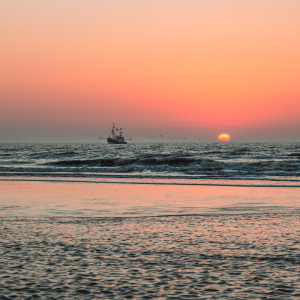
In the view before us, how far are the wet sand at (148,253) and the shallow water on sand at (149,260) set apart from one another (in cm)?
1

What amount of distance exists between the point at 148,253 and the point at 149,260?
53 centimetres

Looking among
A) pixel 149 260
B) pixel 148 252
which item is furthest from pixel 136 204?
pixel 149 260

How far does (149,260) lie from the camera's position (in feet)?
25.8

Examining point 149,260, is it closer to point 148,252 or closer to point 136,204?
point 148,252

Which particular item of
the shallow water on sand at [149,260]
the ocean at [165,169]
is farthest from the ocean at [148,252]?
the ocean at [165,169]

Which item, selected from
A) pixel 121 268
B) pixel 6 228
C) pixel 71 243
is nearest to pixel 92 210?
pixel 6 228

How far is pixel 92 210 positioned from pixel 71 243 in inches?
238

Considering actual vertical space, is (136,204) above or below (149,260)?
below

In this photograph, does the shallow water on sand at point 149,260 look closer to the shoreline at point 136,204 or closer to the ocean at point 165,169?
the shoreline at point 136,204

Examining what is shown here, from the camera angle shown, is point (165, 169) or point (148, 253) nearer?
point (148, 253)

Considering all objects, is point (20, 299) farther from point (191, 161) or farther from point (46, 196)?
point (191, 161)

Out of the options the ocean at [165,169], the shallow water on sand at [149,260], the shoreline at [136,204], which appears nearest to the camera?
the shallow water on sand at [149,260]

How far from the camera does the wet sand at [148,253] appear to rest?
6297mm

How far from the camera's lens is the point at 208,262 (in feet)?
Answer: 25.5
